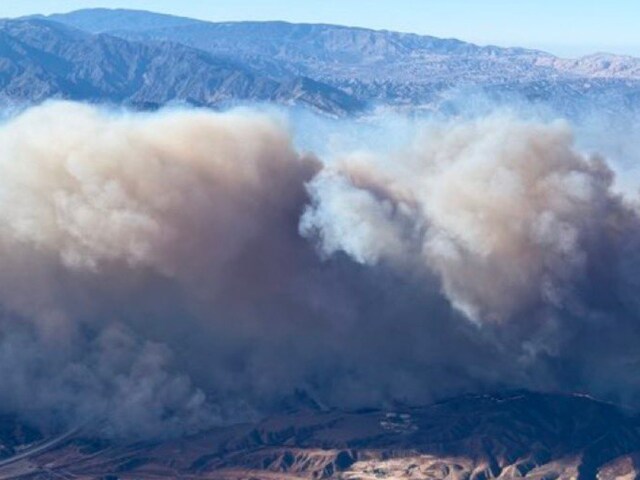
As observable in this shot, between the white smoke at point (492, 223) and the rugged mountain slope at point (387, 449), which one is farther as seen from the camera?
the white smoke at point (492, 223)

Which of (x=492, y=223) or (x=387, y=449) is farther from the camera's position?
(x=492, y=223)

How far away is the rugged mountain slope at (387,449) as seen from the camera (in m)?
55.6

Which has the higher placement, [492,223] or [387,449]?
[492,223]

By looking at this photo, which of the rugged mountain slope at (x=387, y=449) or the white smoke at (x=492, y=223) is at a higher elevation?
the white smoke at (x=492, y=223)

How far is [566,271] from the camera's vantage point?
213 ft

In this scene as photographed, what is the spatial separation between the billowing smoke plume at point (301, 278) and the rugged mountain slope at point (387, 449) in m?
3.14

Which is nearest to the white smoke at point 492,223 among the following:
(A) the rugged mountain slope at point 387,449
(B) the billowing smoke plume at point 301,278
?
(B) the billowing smoke plume at point 301,278

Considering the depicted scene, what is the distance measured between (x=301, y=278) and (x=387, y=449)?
50.1 ft

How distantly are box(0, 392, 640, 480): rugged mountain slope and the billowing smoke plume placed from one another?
3.14 meters

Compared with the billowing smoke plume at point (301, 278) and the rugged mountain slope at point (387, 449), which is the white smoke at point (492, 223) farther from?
the rugged mountain slope at point (387, 449)

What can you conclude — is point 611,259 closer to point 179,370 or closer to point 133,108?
point 179,370

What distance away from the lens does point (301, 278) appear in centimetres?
6956

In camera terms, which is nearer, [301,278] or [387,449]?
[387,449]

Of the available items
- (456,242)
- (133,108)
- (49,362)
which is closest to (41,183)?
(49,362)
